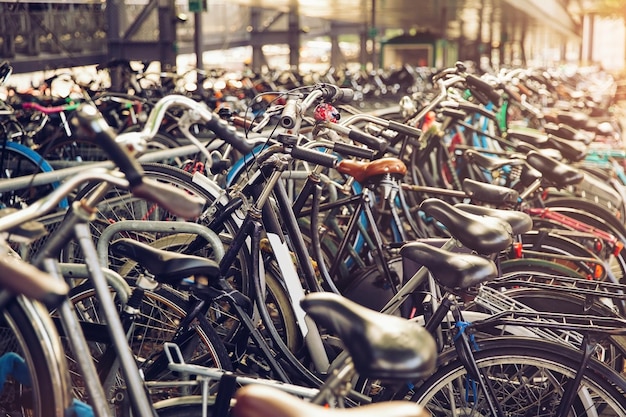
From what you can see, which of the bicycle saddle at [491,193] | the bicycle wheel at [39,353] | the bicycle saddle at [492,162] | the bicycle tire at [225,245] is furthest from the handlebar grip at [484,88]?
the bicycle wheel at [39,353]

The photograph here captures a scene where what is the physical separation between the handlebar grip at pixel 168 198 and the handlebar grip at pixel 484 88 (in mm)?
3059

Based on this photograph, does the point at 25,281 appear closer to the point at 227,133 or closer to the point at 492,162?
the point at 227,133

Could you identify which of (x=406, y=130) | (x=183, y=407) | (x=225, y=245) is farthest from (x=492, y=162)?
(x=183, y=407)

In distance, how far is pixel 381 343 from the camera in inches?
62.1

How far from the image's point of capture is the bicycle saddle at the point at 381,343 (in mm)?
1561

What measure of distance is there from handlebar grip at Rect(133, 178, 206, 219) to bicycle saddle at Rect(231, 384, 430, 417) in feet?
1.51

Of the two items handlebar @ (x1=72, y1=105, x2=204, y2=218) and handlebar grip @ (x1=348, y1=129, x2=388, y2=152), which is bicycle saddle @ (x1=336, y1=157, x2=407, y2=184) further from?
handlebar @ (x1=72, y1=105, x2=204, y2=218)

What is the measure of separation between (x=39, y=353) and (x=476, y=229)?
1.28m

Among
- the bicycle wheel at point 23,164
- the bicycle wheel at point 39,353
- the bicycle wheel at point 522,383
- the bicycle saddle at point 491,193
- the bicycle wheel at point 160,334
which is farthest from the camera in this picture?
the bicycle wheel at point 23,164

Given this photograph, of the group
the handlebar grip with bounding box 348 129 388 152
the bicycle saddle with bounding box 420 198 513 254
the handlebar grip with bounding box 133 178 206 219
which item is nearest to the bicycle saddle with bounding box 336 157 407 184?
the handlebar grip with bounding box 348 129 388 152

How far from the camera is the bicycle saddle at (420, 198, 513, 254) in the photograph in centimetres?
240

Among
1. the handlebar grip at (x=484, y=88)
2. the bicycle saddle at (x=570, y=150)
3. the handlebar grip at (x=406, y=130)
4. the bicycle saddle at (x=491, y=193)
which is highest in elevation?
the handlebar grip at (x=484, y=88)

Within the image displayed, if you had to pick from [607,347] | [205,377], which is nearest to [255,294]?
[205,377]

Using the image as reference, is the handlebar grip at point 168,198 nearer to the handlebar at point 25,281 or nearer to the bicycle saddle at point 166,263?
the handlebar at point 25,281
